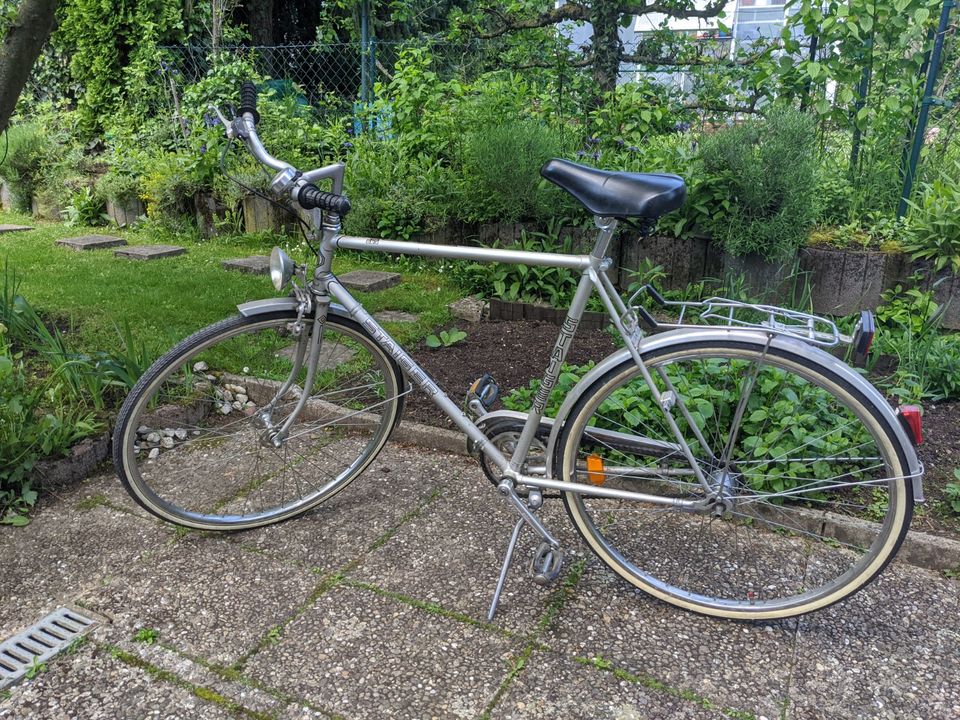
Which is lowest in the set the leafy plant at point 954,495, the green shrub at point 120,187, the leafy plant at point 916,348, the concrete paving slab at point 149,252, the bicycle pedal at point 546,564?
the bicycle pedal at point 546,564

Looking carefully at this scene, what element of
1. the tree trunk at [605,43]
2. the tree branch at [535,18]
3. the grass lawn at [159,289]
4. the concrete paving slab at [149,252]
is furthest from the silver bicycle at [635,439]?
the tree branch at [535,18]

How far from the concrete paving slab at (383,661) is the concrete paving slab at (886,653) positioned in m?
0.82

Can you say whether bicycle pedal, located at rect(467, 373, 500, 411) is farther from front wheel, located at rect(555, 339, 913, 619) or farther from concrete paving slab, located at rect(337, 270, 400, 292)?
concrete paving slab, located at rect(337, 270, 400, 292)

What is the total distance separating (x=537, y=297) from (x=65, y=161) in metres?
6.12

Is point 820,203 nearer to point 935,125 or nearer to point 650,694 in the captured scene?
point 935,125

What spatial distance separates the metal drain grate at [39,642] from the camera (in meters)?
1.92

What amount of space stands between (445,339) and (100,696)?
2.48 meters

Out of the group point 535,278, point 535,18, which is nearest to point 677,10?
point 535,18

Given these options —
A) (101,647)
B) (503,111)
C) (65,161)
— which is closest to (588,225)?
(503,111)

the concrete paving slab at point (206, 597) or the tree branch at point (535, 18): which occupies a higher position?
the tree branch at point (535, 18)

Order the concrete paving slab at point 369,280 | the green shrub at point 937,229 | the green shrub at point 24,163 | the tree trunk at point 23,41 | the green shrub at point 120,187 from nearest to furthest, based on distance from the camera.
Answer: the tree trunk at point 23,41, the green shrub at point 937,229, the concrete paving slab at point 369,280, the green shrub at point 120,187, the green shrub at point 24,163

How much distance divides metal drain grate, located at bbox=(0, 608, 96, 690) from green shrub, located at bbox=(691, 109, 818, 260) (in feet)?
A: 11.6

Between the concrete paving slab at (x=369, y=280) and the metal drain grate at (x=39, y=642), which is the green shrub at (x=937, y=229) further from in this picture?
the metal drain grate at (x=39, y=642)

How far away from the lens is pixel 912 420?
6.36 feet
